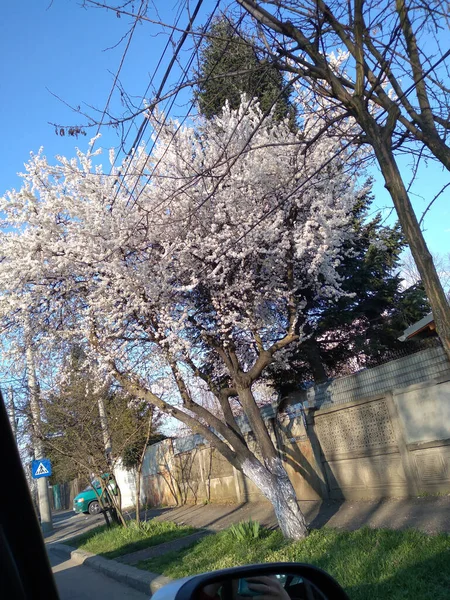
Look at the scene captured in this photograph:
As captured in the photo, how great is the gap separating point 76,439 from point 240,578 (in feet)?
43.9

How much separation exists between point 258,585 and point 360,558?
4.56m

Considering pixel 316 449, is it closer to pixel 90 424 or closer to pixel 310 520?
pixel 310 520

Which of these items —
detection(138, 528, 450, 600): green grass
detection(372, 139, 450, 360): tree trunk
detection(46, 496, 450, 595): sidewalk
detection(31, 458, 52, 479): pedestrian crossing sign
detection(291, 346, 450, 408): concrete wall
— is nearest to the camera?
detection(372, 139, 450, 360): tree trunk

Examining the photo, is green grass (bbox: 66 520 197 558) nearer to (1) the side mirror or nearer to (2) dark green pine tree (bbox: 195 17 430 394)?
(2) dark green pine tree (bbox: 195 17 430 394)

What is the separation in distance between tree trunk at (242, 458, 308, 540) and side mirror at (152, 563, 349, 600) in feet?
20.3

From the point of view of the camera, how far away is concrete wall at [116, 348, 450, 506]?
9180 mm

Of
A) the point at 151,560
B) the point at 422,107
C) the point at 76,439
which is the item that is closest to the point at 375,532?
the point at 151,560

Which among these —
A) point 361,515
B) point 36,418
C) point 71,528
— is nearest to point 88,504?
point 71,528

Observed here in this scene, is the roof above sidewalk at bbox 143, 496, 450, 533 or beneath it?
above

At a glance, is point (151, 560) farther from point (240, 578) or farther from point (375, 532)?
point (240, 578)

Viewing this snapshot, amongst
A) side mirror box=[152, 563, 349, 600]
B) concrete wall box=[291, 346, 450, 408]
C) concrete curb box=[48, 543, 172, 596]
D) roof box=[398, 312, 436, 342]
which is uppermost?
roof box=[398, 312, 436, 342]

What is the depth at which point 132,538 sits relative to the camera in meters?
13.4

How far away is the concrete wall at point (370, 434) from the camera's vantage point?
30.1 feet

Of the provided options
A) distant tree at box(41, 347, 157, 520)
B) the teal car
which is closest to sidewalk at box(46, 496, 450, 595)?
distant tree at box(41, 347, 157, 520)
